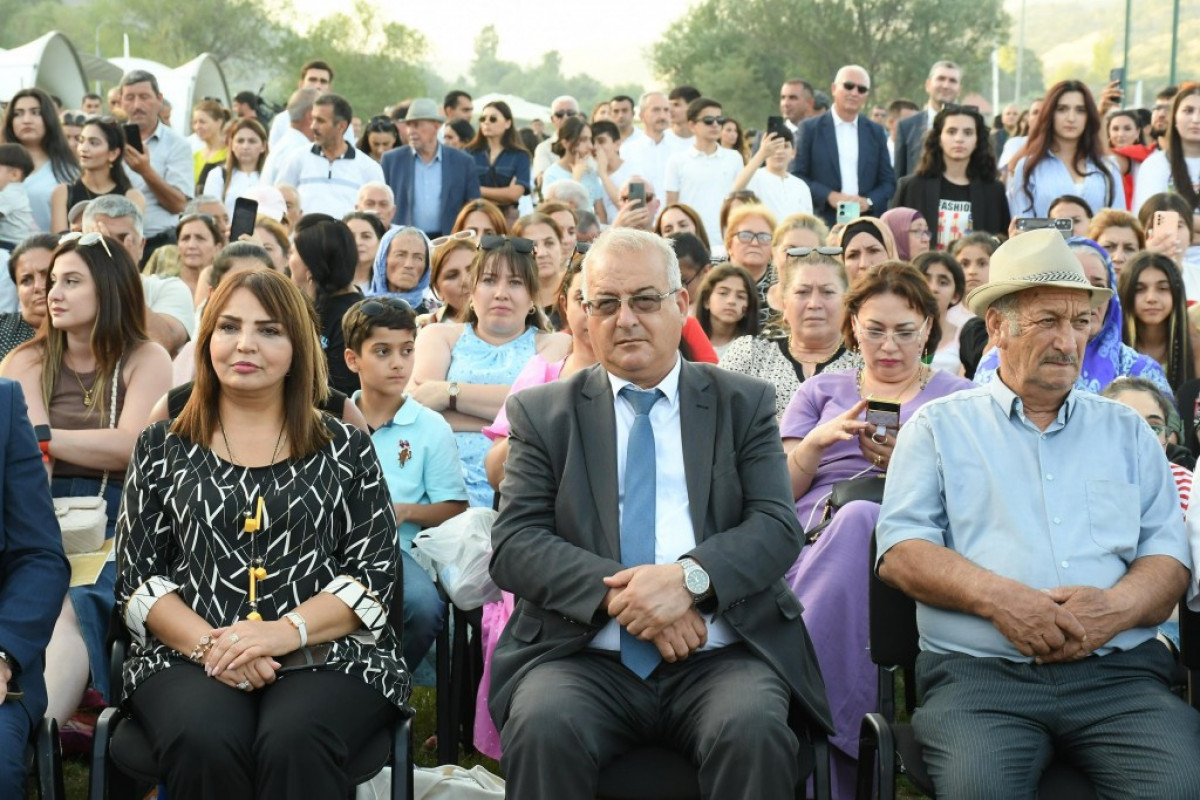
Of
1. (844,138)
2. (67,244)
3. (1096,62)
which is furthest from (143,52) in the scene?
(67,244)

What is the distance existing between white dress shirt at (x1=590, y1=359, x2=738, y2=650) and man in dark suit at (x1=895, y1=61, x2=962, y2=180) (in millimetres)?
7860

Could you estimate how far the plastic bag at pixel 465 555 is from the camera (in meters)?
4.59

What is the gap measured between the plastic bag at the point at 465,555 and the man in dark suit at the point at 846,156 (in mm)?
6419

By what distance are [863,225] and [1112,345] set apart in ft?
5.63

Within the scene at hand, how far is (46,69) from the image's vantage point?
1069 inches

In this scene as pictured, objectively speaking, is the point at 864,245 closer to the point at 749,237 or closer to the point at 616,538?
the point at 749,237

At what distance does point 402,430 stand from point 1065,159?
5799 mm

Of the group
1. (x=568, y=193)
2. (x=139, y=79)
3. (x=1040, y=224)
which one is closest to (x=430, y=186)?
(x=568, y=193)

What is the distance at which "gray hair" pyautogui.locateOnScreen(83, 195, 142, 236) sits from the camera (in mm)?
7102

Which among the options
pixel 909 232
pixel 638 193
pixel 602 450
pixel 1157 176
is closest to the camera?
pixel 602 450

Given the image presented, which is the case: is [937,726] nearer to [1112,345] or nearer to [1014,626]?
[1014,626]

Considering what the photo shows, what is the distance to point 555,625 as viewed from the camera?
3.70 meters

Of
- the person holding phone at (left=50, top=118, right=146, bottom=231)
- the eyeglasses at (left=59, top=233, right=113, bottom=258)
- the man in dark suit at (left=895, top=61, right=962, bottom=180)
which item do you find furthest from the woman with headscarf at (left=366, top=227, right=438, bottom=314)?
the man in dark suit at (left=895, top=61, right=962, bottom=180)

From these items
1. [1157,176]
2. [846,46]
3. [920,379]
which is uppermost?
[846,46]
